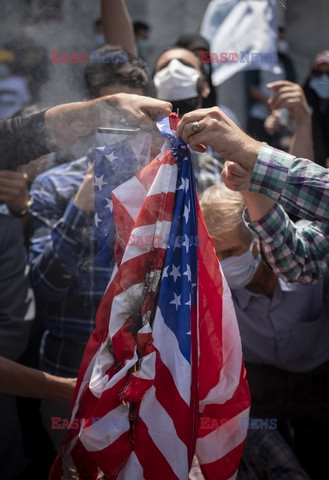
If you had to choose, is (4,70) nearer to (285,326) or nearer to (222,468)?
(285,326)

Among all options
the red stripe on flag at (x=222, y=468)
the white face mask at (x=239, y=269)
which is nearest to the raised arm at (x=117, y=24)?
the white face mask at (x=239, y=269)

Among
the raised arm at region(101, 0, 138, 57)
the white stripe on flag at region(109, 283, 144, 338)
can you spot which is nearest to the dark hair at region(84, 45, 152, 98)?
the raised arm at region(101, 0, 138, 57)

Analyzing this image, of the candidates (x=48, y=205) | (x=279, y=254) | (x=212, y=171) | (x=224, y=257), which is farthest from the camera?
(x=212, y=171)

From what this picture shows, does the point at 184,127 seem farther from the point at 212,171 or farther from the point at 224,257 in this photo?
the point at 212,171

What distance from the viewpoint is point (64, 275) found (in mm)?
2365

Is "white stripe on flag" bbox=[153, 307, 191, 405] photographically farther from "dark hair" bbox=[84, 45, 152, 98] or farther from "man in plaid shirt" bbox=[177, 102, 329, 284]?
"dark hair" bbox=[84, 45, 152, 98]

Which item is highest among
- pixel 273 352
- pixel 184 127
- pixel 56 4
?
pixel 56 4

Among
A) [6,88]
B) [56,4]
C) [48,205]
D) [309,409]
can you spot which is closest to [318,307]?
[309,409]

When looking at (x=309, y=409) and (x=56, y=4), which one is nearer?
(x=309, y=409)

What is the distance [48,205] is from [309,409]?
1445mm

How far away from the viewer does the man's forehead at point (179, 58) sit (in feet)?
10.5

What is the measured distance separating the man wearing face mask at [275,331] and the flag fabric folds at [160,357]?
46cm

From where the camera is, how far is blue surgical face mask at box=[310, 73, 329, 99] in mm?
4175

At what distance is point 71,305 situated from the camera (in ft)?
7.98
